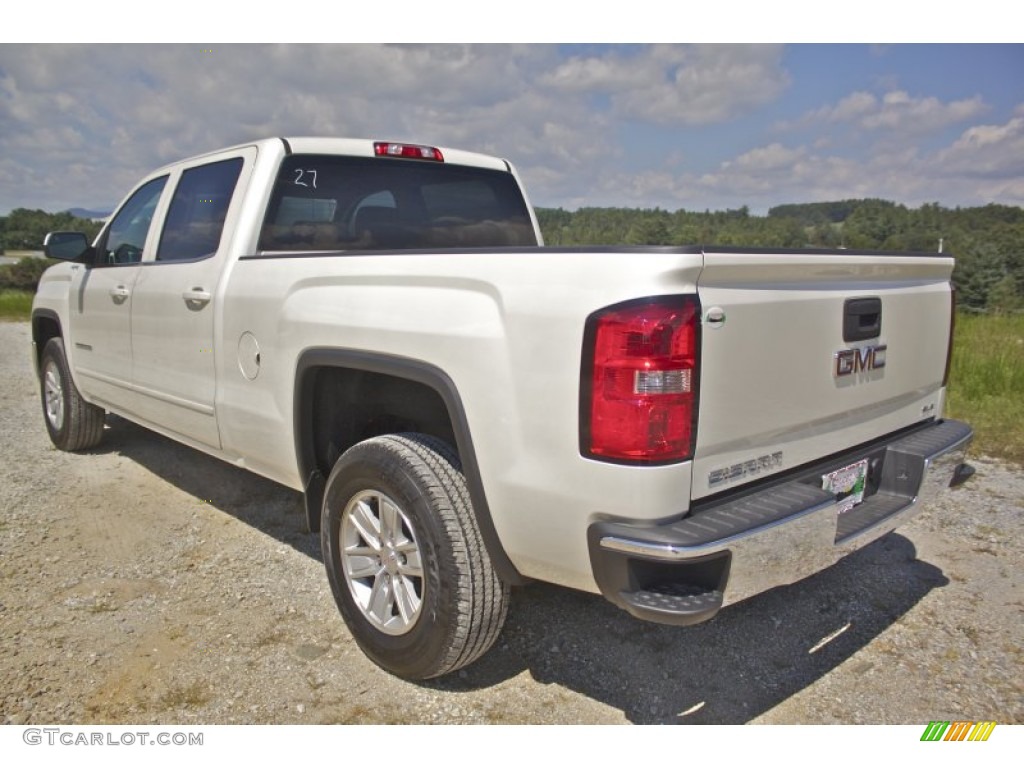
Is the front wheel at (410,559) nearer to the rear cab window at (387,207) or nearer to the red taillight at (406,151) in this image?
the rear cab window at (387,207)

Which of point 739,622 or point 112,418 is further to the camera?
point 112,418

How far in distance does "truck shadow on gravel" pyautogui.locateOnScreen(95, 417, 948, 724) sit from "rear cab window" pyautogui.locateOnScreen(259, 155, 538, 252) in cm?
161

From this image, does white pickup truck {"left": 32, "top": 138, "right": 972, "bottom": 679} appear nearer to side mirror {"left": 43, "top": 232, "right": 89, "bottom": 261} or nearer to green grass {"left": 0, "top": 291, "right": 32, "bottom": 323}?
side mirror {"left": 43, "top": 232, "right": 89, "bottom": 261}

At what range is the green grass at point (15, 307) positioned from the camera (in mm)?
18294

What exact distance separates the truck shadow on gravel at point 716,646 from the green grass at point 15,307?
1825 cm

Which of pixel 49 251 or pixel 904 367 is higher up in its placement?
pixel 49 251

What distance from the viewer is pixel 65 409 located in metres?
5.40

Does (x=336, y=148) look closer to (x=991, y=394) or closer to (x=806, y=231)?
(x=991, y=394)

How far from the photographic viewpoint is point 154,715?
8.25 feet

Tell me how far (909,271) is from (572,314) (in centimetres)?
153

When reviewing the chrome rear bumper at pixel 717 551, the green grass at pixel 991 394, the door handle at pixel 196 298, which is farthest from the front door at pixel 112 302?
the green grass at pixel 991 394

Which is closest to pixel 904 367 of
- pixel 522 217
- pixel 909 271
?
pixel 909 271

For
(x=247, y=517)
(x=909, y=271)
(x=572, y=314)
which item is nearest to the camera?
(x=572, y=314)

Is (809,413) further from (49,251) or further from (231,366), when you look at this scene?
(49,251)
